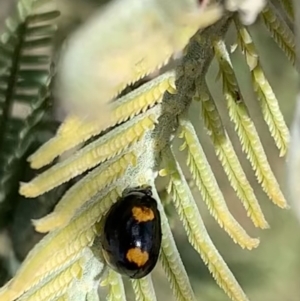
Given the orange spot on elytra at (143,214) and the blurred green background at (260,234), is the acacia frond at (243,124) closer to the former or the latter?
the orange spot on elytra at (143,214)

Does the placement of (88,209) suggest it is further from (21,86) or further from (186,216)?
(21,86)

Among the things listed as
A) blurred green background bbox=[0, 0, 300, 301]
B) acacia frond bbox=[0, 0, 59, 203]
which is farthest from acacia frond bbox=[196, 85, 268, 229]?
blurred green background bbox=[0, 0, 300, 301]

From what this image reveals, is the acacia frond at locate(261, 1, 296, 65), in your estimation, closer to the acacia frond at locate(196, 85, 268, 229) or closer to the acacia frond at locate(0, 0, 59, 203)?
the acacia frond at locate(196, 85, 268, 229)

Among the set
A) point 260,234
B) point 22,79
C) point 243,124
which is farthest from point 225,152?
point 260,234

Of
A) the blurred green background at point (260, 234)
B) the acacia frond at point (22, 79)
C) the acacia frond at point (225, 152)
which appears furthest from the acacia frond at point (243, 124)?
the blurred green background at point (260, 234)

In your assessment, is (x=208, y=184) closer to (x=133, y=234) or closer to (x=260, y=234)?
(x=133, y=234)
